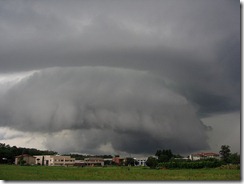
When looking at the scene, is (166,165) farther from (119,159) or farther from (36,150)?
(36,150)

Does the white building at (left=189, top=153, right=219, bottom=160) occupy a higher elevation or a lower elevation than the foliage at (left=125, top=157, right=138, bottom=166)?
higher

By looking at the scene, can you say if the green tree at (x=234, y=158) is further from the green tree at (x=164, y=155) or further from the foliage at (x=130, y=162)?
the foliage at (x=130, y=162)

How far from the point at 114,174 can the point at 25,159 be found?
4167mm

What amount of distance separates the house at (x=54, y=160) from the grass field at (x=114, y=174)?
314 millimetres

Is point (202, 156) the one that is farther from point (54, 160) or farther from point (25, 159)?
point (25, 159)

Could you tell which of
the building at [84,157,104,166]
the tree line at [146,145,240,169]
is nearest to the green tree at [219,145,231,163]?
the tree line at [146,145,240,169]

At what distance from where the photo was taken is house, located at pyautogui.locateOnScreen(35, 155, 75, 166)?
13414mm

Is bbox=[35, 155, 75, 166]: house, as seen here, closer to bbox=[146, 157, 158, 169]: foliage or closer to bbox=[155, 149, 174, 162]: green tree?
bbox=[146, 157, 158, 169]: foliage

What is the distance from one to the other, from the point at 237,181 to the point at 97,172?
432 centimetres

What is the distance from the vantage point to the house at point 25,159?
1394 centimetres

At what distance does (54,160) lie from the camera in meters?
13.7

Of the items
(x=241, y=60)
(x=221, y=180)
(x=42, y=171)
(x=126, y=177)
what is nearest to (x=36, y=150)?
(x=42, y=171)

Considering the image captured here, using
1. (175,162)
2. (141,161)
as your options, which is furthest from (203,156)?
(141,161)

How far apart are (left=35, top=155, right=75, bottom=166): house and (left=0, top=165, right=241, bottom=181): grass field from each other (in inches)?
12.4
